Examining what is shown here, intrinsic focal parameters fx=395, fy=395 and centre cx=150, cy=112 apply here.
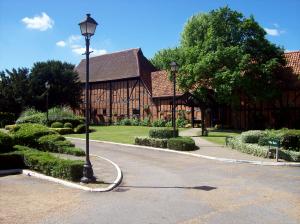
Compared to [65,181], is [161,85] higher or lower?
higher

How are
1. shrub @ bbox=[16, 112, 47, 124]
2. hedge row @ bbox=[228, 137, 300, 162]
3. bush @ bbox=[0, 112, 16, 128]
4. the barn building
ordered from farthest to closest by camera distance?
bush @ bbox=[0, 112, 16, 128], shrub @ bbox=[16, 112, 47, 124], the barn building, hedge row @ bbox=[228, 137, 300, 162]

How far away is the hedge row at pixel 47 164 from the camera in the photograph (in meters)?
12.9

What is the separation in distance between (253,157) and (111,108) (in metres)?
32.6

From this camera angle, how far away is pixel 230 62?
31.5m

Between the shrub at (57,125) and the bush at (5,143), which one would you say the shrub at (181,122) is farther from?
the bush at (5,143)

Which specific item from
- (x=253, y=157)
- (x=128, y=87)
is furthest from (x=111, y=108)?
(x=253, y=157)

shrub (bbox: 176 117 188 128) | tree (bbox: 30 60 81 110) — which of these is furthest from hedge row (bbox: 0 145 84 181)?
tree (bbox: 30 60 81 110)

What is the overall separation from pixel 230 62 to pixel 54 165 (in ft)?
69.5

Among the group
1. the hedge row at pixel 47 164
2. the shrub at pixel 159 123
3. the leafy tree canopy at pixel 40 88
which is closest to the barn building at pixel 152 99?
the shrub at pixel 159 123

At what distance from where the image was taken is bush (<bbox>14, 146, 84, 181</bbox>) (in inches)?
508

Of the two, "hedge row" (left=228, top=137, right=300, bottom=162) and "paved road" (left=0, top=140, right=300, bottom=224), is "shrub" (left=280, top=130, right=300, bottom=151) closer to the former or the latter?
"hedge row" (left=228, top=137, right=300, bottom=162)

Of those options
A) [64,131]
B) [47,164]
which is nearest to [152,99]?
[64,131]

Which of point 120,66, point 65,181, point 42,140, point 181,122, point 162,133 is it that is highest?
point 120,66

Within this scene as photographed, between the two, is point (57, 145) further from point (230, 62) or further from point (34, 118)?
point (34, 118)
